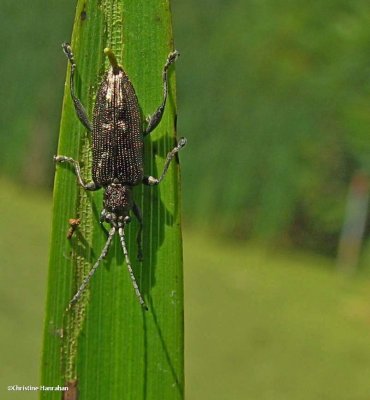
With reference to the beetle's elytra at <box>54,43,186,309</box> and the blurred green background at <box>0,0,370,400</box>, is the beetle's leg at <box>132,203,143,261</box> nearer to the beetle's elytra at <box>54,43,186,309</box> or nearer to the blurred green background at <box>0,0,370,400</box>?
the beetle's elytra at <box>54,43,186,309</box>

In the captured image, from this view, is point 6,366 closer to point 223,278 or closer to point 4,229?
point 4,229

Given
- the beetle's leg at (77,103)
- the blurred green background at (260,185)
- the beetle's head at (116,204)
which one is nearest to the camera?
the beetle's leg at (77,103)

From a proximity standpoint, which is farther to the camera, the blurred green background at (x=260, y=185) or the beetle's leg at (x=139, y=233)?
the blurred green background at (x=260, y=185)

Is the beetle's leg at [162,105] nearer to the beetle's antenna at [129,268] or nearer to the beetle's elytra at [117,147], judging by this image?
the beetle's elytra at [117,147]

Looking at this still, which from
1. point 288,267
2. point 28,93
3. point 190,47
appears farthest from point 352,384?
point 28,93

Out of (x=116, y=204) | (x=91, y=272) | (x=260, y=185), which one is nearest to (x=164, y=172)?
(x=116, y=204)

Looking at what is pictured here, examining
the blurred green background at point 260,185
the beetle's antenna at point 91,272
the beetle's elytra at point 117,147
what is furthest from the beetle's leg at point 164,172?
the blurred green background at point 260,185

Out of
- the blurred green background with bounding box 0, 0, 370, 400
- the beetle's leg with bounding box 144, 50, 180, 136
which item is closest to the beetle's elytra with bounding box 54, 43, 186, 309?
the beetle's leg with bounding box 144, 50, 180, 136
